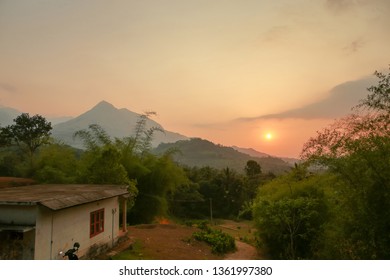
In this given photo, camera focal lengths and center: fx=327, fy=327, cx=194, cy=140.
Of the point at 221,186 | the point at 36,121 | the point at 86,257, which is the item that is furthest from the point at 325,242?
the point at 221,186

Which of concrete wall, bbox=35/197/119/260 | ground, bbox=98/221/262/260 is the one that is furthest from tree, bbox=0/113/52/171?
concrete wall, bbox=35/197/119/260

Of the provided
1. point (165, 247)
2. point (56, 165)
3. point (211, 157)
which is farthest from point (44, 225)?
point (211, 157)

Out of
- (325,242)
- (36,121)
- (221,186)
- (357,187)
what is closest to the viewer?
(357,187)

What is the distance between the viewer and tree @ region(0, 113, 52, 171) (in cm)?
1548

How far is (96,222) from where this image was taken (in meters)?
8.07

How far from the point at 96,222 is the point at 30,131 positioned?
32.9 feet

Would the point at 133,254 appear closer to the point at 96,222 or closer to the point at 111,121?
the point at 96,222

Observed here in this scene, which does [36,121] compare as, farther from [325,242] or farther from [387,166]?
[387,166]

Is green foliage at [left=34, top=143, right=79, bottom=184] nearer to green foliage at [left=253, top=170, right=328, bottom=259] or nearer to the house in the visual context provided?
the house

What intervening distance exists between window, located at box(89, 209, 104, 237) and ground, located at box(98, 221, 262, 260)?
620 mm

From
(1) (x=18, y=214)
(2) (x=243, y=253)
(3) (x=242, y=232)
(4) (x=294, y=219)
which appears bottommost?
(3) (x=242, y=232)

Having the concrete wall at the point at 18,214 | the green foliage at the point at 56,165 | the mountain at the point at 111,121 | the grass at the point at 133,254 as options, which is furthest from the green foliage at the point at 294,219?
the green foliage at the point at 56,165

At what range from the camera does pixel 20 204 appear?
221 inches
